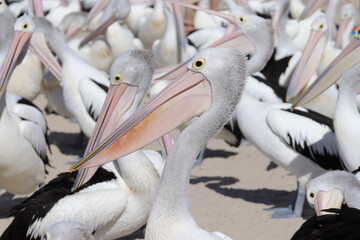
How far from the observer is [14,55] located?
523 centimetres

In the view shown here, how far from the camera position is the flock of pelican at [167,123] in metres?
3.16

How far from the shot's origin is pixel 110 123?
4.09m

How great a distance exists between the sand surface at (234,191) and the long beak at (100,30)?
116 centimetres

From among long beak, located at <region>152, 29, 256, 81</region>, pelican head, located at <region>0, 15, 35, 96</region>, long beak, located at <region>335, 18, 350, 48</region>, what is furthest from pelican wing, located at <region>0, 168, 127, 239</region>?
long beak, located at <region>335, 18, 350, 48</region>

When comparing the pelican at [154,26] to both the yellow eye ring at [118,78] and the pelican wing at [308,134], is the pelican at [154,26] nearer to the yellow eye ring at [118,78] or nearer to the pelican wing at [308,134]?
the pelican wing at [308,134]

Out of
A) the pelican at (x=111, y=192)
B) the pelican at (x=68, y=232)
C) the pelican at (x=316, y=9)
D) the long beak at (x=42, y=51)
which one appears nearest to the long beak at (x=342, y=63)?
the pelican at (x=111, y=192)

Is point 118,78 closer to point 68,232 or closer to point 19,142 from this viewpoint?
point 19,142

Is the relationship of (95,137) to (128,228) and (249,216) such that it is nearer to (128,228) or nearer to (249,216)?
(128,228)

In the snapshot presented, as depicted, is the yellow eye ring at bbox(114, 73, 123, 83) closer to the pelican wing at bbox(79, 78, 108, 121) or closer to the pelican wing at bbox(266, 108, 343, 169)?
the pelican wing at bbox(266, 108, 343, 169)

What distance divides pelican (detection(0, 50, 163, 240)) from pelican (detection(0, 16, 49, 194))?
0.82 metres

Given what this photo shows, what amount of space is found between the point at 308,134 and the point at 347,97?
1.83ft

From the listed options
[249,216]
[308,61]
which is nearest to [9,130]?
[249,216]

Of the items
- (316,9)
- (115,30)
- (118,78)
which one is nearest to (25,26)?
(118,78)

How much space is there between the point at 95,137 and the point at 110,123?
146mm
